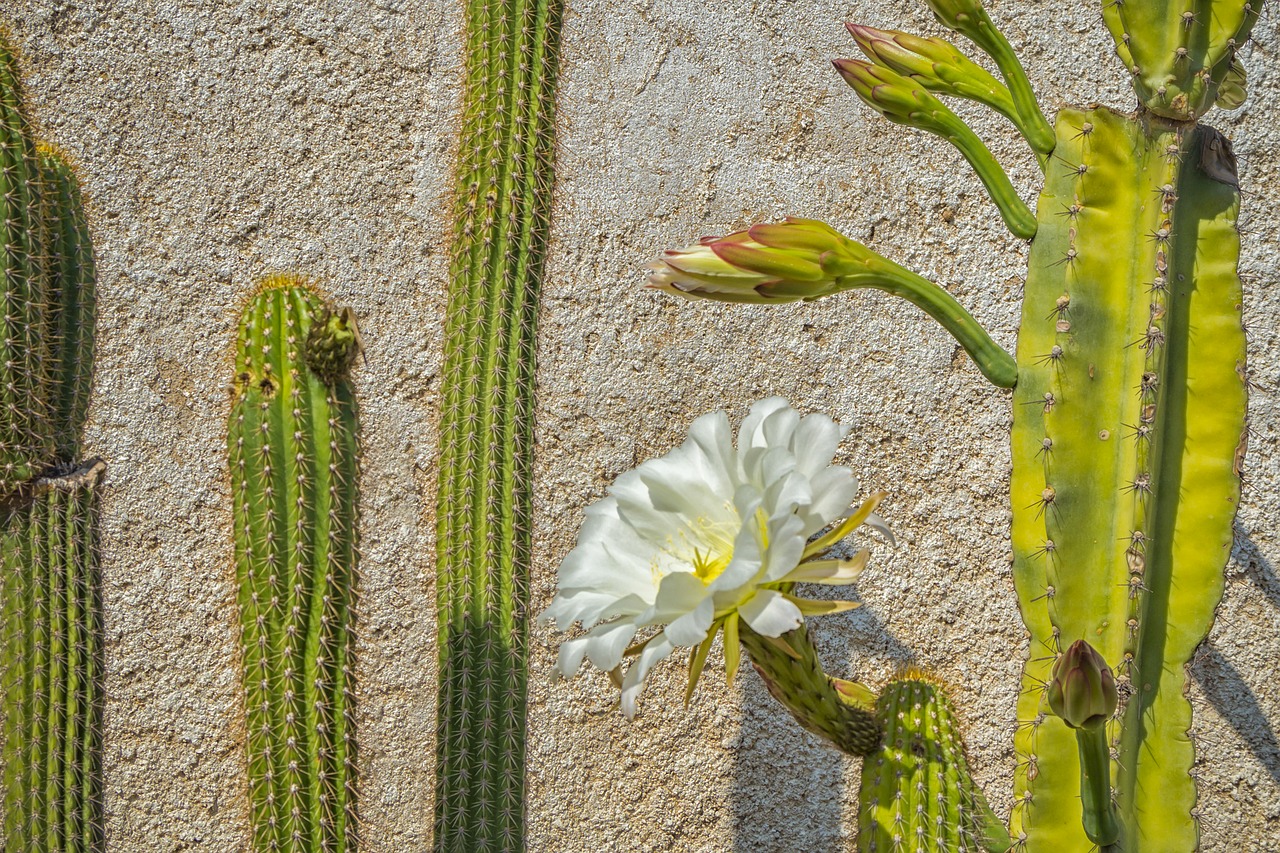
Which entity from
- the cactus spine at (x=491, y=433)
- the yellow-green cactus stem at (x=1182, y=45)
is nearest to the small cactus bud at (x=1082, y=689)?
the yellow-green cactus stem at (x=1182, y=45)

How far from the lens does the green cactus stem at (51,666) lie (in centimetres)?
93

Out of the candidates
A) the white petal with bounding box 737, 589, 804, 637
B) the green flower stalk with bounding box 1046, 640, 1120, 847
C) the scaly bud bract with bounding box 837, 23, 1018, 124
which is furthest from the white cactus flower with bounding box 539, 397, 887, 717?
the scaly bud bract with bounding box 837, 23, 1018, 124

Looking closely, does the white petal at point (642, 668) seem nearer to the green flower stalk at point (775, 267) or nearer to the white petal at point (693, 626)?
the white petal at point (693, 626)

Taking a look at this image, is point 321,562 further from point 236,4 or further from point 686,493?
point 236,4

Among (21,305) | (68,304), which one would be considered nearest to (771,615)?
Result: (21,305)

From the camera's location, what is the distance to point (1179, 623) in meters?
0.56

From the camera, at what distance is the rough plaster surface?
1.12 meters

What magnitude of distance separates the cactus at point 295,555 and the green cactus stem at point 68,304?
311 mm

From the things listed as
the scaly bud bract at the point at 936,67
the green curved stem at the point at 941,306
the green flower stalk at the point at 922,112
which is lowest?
the green curved stem at the point at 941,306

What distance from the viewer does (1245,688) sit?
1.03m

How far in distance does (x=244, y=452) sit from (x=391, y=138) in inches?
23.0

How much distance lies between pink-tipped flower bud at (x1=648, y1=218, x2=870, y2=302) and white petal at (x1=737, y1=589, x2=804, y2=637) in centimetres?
16

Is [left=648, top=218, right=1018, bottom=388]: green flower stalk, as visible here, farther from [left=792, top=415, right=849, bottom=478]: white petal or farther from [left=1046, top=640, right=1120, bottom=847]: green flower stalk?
[left=1046, top=640, right=1120, bottom=847]: green flower stalk

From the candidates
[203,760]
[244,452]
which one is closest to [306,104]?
[244,452]
